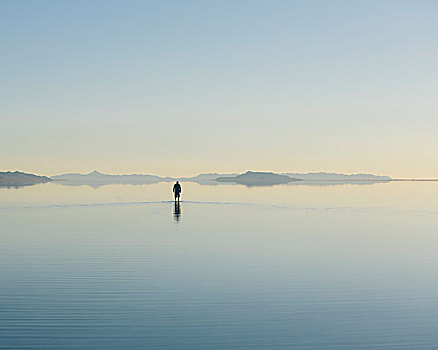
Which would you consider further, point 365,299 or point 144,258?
point 144,258

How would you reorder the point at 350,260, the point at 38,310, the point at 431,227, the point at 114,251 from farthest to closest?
the point at 431,227 < the point at 114,251 < the point at 350,260 < the point at 38,310

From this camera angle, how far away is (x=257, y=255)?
23016 mm

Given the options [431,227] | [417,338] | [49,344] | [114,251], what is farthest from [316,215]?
[49,344]

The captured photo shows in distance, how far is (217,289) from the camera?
1622 cm

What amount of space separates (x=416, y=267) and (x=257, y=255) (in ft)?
24.8

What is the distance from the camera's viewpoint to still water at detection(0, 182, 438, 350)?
11.5 m

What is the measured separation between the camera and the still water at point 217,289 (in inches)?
453

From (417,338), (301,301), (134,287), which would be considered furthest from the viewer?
(134,287)

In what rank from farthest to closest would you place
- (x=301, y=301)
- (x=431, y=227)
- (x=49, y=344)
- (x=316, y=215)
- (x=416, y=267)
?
(x=316, y=215)
(x=431, y=227)
(x=416, y=267)
(x=301, y=301)
(x=49, y=344)

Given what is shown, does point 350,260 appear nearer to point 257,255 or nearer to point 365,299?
point 257,255

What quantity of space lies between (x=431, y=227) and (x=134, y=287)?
27.8m

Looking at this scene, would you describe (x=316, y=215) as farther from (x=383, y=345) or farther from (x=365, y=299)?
(x=383, y=345)

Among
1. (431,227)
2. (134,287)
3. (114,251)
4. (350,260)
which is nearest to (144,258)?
(114,251)

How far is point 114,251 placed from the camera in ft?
78.3
